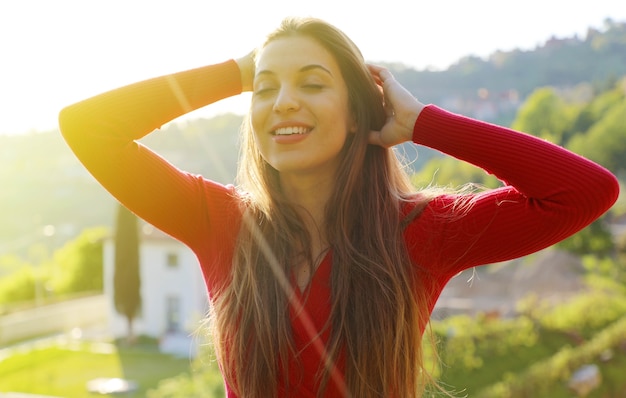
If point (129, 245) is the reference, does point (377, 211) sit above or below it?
below

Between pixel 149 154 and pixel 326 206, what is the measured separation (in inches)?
13.7

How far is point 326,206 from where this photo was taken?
138cm

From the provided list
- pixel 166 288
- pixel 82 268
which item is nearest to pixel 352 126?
pixel 166 288

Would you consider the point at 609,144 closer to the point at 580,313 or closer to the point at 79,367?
the point at 580,313

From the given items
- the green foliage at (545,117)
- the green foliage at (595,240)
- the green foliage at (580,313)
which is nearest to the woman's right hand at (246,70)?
the green foliage at (580,313)

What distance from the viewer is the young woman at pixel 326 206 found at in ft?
4.07

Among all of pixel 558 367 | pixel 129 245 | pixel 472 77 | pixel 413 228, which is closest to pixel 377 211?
pixel 413 228

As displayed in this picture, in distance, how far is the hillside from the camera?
155 feet

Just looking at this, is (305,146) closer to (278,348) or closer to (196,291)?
(278,348)

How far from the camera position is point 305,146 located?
1.31 meters

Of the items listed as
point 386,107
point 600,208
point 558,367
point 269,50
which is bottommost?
point 558,367

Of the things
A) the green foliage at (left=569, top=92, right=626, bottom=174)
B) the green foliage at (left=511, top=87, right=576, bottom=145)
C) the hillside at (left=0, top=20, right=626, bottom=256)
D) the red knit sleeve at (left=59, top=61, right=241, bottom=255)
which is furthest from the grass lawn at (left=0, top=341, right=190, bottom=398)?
the hillside at (left=0, top=20, right=626, bottom=256)

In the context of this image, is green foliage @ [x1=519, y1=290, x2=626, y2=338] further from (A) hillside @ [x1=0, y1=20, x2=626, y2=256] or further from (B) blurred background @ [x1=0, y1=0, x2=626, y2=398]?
(A) hillside @ [x1=0, y1=20, x2=626, y2=256]

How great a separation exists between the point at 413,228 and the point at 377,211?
7 cm
